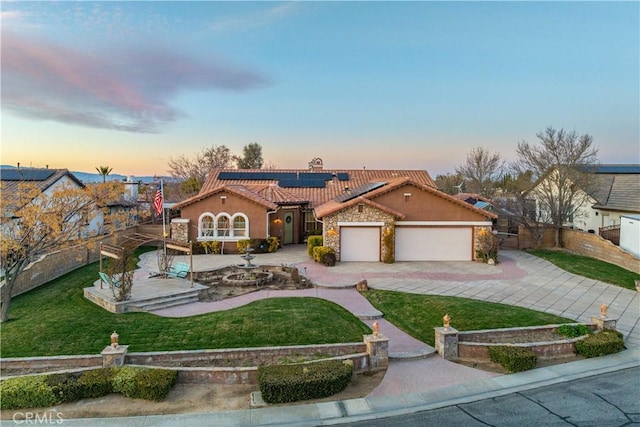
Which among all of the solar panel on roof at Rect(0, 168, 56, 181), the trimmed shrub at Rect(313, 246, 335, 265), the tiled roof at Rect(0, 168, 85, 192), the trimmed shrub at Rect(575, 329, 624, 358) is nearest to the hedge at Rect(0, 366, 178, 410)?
the trimmed shrub at Rect(575, 329, 624, 358)

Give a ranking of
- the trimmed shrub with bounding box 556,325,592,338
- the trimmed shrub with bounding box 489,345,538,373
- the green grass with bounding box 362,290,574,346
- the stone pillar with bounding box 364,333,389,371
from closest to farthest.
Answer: the trimmed shrub with bounding box 489,345,538,373, the stone pillar with bounding box 364,333,389,371, the trimmed shrub with bounding box 556,325,592,338, the green grass with bounding box 362,290,574,346

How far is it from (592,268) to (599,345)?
12.2 metres

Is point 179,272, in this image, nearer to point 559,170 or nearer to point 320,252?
point 320,252

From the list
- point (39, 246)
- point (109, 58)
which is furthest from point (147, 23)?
point (39, 246)

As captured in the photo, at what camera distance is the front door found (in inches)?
1080

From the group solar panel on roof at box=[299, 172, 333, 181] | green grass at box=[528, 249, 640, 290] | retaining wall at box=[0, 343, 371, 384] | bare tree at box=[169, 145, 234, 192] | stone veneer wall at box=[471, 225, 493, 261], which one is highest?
bare tree at box=[169, 145, 234, 192]

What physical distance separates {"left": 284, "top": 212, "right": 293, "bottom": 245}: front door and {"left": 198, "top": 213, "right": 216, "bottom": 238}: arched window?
529 cm

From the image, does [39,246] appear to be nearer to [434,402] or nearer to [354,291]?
[354,291]

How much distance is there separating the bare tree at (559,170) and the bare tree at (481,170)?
21.6 m

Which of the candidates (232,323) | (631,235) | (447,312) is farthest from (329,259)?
(631,235)

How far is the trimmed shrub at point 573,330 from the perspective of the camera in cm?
1045

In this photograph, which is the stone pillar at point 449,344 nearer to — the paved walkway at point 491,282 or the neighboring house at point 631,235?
the paved walkway at point 491,282

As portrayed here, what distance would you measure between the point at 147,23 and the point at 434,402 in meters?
16.5

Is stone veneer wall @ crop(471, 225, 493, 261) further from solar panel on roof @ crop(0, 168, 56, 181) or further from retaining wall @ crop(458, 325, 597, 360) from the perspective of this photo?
solar panel on roof @ crop(0, 168, 56, 181)
